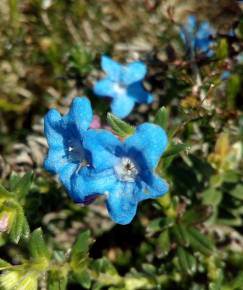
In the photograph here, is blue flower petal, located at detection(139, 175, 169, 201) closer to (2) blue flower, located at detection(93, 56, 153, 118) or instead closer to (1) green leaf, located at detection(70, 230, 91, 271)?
(1) green leaf, located at detection(70, 230, 91, 271)

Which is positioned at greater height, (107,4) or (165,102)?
(107,4)

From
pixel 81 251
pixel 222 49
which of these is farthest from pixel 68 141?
pixel 222 49

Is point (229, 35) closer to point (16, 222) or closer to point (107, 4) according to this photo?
point (107, 4)

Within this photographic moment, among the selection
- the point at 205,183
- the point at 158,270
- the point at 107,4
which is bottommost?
the point at 158,270

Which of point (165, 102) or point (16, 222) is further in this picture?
point (165, 102)

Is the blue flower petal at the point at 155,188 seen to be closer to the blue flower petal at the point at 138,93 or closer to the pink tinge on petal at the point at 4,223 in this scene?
the pink tinge on petal at the point at 4,223

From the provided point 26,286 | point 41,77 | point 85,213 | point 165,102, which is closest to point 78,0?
point 41,77

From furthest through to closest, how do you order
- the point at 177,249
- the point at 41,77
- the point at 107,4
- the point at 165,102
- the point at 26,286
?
the point at 107,4 → the point at 41,77 → the point at 165,102 → the point at 177,249 → the point at 26,286
